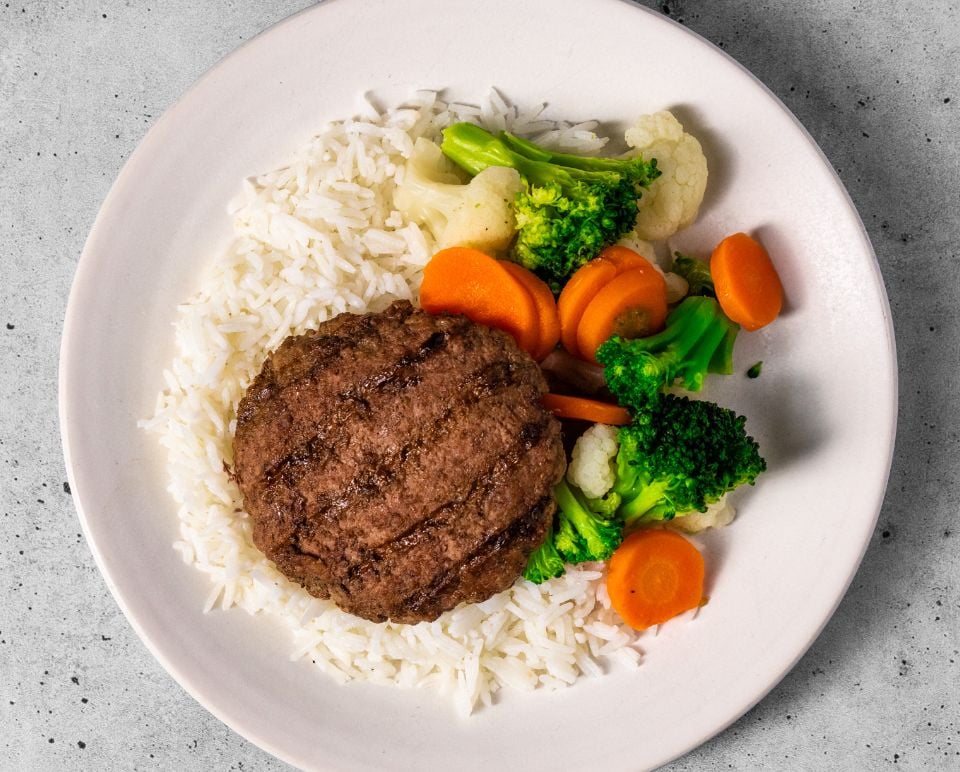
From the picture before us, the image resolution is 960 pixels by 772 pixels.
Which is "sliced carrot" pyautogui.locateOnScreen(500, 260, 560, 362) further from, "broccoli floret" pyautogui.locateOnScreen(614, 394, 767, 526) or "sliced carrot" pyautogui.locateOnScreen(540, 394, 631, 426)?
"broccoli floret" pyautogui.locateOnScreen(614, 394, 767, 526)

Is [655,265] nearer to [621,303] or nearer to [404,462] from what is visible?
[621,303]

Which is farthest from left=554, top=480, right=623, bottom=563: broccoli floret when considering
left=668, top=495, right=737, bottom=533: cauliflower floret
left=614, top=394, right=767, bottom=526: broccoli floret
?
left=668, top=495, right=737, bottom=533: cauliflower floret

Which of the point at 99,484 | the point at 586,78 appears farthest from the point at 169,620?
the point at 586,78

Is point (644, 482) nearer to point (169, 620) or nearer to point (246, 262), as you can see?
point (246, 262)

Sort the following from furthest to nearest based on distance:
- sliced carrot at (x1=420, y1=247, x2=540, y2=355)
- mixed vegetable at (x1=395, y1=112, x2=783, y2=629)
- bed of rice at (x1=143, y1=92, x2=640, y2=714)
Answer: bed of rice at (x1=143, y1=92, x2=640, y2=714)
sliced carrot at (x1=420, y1=247, x2=540, y2=355)
mixed vegetable at (x1=395, y1=112, x2=783, y2=629)

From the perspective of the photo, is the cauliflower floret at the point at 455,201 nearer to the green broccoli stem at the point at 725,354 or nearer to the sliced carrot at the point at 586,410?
the sliced carrot at the point at 586,410

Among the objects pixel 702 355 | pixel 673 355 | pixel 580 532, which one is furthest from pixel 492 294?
pixel 580 532
